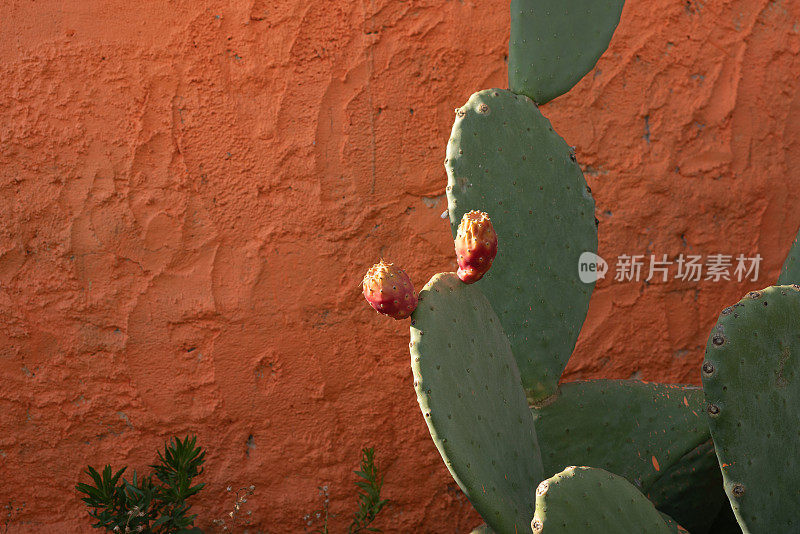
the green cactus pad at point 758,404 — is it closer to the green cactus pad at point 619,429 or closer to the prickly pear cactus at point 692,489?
the green cactus pad at point 619,429

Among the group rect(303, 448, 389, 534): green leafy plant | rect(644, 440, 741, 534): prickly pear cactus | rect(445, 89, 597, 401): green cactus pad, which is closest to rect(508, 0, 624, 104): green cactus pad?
rect(445, 89, 597, 401): green cactus pad

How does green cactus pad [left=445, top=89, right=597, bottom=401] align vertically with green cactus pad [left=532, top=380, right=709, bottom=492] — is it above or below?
above

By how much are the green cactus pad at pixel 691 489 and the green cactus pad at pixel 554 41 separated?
76 centimetres

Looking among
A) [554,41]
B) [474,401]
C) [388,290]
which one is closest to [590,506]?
[474,401]

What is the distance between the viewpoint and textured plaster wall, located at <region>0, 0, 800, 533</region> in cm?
174

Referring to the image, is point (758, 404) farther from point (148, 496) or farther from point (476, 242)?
point (148, 496)

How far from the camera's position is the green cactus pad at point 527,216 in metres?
1.25

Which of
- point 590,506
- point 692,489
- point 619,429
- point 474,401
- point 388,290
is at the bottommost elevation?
point 692,489

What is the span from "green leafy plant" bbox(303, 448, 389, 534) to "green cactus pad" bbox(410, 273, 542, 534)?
0.80m

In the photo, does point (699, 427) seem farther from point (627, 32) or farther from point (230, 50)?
point (230, 50)

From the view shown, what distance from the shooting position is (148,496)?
5.38ft

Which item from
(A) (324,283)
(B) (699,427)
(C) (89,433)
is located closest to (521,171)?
(B) (699,427)

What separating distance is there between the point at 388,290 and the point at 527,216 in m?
0.50

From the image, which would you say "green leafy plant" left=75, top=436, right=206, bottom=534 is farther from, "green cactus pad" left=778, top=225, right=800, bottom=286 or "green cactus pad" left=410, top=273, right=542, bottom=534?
"green cactus pad" left=778, top=225, right=800, bottom=286
